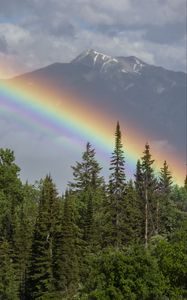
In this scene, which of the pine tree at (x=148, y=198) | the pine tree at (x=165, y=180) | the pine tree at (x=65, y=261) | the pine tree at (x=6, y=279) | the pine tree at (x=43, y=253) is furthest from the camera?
the pine tree at (x=165, y=180)

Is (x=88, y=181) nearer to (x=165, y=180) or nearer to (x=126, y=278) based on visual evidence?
(x=165, y=180)

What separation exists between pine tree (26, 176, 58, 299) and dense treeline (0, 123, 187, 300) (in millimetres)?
125

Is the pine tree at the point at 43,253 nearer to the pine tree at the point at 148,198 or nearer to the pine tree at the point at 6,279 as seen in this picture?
the pine tree at the point at 6,279

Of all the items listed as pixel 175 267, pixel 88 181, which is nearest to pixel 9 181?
pixel 88 181

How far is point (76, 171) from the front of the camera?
144500mm

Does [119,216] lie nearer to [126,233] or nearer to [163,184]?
[126,233]

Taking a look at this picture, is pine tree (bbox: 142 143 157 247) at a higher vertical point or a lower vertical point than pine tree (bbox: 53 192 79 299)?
higher

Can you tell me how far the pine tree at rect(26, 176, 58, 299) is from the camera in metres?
77.1

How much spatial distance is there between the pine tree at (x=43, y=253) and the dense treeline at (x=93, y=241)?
0.13 m

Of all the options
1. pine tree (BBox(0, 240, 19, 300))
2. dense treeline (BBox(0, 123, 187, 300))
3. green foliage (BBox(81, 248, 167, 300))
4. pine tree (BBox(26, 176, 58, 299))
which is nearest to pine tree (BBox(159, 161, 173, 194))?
dense treeline (BBox(0, 123, 187, 300))

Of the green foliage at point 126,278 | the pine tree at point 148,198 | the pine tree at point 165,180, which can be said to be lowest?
the green foliage at point 126,278

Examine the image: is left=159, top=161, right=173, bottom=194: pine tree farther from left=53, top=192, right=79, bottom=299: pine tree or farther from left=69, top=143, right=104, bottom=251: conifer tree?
left=53, top=192, right=79, bottom=299: pine tree

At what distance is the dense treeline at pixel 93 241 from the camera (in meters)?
53.1

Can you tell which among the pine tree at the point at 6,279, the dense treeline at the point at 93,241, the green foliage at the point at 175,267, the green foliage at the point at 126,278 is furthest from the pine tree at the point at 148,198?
the green foliage at the point at 126,278
